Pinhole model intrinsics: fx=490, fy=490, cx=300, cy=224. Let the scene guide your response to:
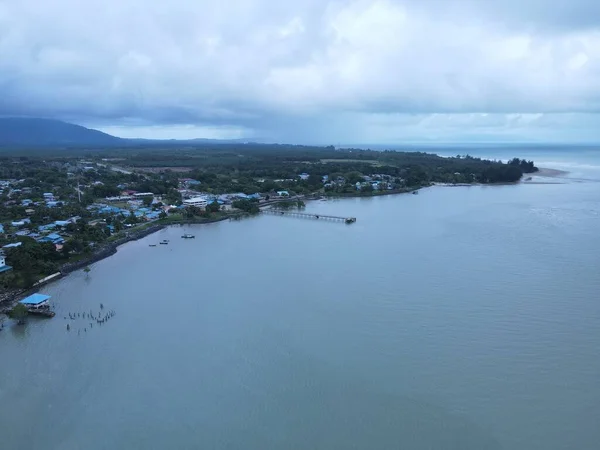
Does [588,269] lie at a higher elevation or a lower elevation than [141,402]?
higher

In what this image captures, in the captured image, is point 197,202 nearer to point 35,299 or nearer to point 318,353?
point 35,299

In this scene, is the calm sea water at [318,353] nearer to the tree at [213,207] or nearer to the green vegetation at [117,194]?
the green vegetation at [117,194]

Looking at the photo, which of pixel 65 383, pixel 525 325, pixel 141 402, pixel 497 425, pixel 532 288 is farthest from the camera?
pixel 532 288

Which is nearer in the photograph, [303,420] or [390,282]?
[303,420]

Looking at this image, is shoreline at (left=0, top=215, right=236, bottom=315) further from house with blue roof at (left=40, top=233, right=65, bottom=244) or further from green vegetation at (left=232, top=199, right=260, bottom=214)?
house with blue roof at (left=40, top=233, right=65, bottom=244)

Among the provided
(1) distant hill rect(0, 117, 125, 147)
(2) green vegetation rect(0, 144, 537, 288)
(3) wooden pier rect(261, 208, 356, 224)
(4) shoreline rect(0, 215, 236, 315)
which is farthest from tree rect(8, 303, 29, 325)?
(1) distant hill rect(0, 117, 125, 147)

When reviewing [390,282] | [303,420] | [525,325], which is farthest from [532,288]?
[303,420]

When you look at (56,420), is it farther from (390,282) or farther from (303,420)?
(390,282)
